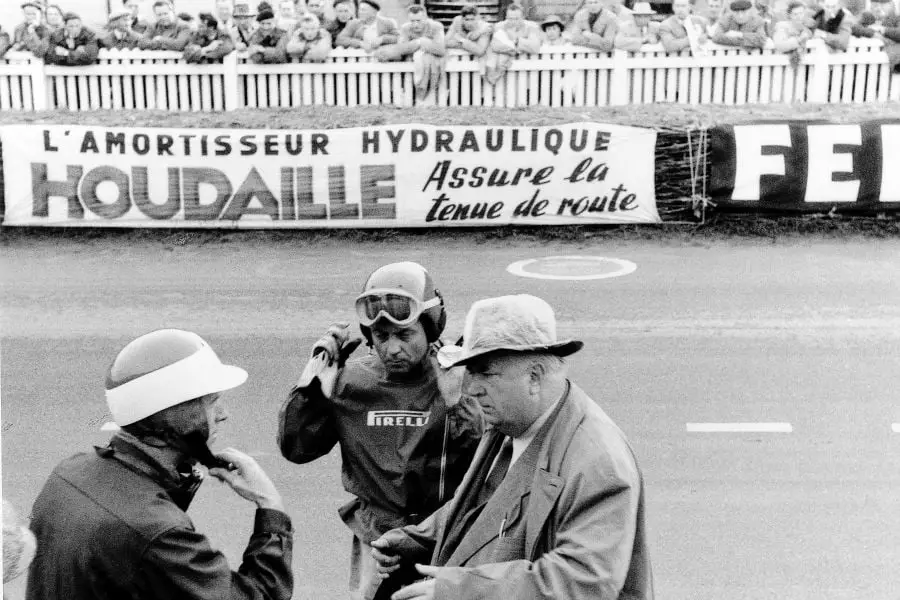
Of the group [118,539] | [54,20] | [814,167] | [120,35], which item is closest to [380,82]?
[120,35]

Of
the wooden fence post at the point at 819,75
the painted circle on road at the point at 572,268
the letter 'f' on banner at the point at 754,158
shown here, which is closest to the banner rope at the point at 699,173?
the letter 'f' on banner at the point at 754,158

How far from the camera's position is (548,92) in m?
17.5

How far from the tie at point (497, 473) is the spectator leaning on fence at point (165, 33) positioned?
15.2 m

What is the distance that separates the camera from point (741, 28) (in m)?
17.5

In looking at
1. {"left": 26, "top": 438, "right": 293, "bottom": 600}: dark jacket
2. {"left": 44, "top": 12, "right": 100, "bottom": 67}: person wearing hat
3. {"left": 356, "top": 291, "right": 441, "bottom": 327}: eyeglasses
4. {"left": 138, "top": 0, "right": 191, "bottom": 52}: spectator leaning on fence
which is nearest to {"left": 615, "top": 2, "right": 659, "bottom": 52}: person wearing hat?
{"left": 138, "top": 0, "right": 191, "bottom": 52}: spectator leaning on fence

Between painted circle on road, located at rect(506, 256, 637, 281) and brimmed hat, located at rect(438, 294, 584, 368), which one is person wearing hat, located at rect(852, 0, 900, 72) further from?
brimmed hat, located at rect(438, 294, 584, 368)

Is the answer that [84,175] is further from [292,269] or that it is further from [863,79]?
[863,79]

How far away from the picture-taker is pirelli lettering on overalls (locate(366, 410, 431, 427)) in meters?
4.33

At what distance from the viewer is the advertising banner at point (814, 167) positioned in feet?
46.1

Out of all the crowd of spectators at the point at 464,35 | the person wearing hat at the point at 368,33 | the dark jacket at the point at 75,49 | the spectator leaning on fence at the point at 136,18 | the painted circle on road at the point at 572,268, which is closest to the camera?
the painted circle on road at the point at 572,268

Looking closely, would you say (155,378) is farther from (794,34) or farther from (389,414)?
(794,34)

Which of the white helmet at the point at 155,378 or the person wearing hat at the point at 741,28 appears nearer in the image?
the white helmet at the point at 155,378

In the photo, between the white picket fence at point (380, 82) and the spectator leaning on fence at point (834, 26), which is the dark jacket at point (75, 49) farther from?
the spectator leaning on fence at point (834, 26)

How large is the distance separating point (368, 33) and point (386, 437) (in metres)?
14.2
